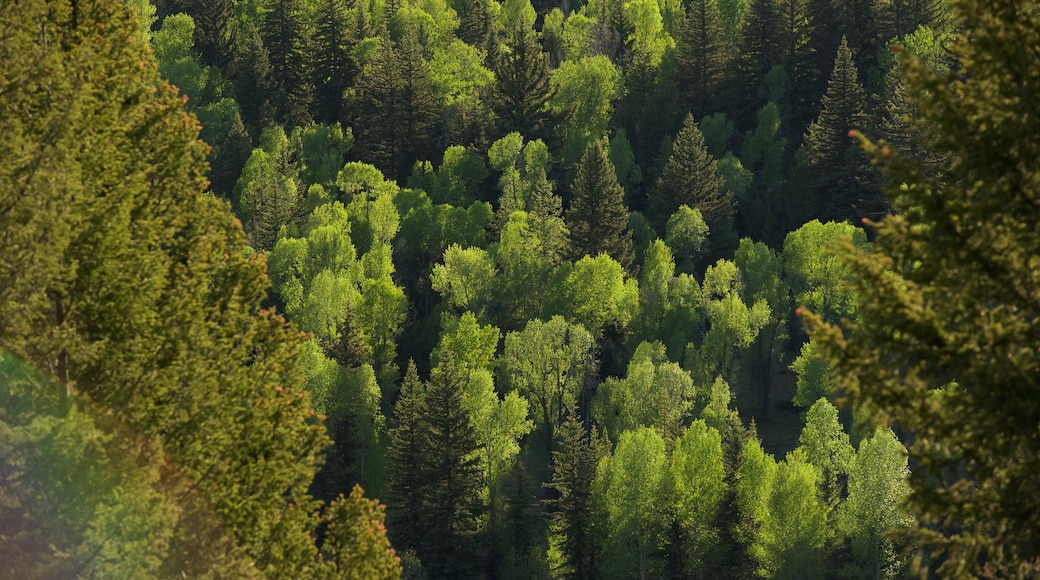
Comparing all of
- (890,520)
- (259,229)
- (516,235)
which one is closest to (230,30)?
(259,229)

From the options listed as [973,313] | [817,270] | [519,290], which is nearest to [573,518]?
[519,290]

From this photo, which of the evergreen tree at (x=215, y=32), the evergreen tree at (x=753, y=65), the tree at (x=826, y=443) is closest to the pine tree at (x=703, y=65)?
the evergreen tree at (x=753, y=65)

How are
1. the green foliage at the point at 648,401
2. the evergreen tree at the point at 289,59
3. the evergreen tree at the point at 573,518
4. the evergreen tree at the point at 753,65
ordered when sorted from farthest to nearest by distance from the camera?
the evergreen tree at the point at 289,59 → the evergreen tree at the point at 753,65 → the green foliage at the point at 648,401 → the evergreen tree at the point at 573,518

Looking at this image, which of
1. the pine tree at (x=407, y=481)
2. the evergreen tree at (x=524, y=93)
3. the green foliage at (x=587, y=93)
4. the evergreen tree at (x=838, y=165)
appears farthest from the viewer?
the green foliage at (x=587, y=93)

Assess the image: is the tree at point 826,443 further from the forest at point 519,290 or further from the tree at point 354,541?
the tree at point 354,541

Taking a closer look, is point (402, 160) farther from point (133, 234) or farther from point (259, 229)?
point (133, 234)

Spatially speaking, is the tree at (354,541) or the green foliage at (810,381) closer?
the tree at (354,541)

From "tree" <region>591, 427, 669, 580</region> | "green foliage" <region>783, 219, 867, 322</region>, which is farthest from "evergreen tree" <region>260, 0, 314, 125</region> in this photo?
"tree" <region>591, 427, 669, 580</region>

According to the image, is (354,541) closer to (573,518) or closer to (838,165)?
(573,518)
